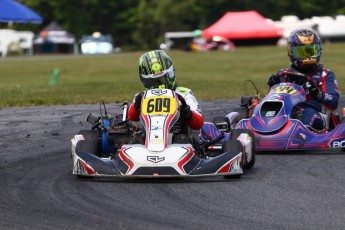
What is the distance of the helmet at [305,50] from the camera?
10.6 metres

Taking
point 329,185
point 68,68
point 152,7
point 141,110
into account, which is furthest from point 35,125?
point 152,7

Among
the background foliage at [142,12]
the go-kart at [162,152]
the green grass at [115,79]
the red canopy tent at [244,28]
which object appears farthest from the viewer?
the background foliage at [142,12]

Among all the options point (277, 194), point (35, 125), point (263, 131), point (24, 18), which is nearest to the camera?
point (277, 194)

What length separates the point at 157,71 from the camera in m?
8.29

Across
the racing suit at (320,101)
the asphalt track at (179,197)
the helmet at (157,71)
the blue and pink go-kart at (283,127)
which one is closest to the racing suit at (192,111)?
the helmet at (157,71)

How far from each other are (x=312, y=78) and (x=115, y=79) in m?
19.1

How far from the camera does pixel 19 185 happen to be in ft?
23.9

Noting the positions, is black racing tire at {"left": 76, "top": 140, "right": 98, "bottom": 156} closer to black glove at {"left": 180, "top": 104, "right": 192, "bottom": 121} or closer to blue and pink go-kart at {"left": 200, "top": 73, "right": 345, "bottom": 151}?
black glove at {"left": 180, "top": 104, "right": 192, "bottom": 121}

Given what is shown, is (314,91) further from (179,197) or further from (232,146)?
(179,197)

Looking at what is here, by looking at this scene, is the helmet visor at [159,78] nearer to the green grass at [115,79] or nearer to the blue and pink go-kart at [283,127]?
the blue and pink go-kart at [283,127]

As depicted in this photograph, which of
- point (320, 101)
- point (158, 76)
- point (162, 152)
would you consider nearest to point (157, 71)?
point (158, 76)

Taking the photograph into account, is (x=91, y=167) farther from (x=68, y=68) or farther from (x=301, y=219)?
(x=68, y=68)

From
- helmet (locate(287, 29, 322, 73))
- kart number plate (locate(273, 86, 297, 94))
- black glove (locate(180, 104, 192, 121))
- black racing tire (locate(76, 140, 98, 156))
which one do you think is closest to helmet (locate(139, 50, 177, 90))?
black glove (locate(180, 104, 192, 121))

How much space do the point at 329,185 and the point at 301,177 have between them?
1.61ft
